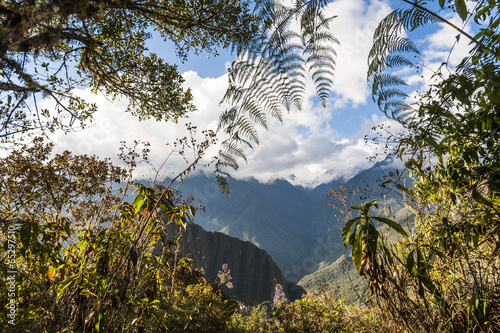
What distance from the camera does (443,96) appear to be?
1296mm

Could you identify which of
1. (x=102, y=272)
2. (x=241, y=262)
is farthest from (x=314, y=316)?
(x=241, y=262)

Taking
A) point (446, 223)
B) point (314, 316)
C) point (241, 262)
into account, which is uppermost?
point (241, 262)

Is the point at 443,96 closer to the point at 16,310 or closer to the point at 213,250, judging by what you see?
the point at 16,310

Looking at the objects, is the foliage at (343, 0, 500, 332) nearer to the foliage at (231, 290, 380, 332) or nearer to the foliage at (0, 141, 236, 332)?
the foliage at (0, 141, 236, 332)

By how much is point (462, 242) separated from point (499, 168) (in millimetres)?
528

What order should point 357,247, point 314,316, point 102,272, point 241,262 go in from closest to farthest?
1. point 357,247
2. point 102,272
3. point 314,316
4. point 241,262

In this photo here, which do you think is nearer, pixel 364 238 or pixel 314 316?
pixel 364 238

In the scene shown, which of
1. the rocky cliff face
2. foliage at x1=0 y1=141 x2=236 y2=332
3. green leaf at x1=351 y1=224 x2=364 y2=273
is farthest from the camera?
the rocky cliff face

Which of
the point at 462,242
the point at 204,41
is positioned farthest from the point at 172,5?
the point at 462,242

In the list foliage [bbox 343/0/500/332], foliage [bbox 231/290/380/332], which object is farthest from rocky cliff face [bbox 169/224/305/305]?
foliage [bbox 343/0/500/332]

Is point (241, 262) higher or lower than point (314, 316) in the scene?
higher

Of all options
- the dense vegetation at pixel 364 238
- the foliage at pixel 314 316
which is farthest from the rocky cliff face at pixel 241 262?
the dense vegetation at pixel 364 238

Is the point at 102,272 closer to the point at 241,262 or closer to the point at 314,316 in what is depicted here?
the point at 314,316

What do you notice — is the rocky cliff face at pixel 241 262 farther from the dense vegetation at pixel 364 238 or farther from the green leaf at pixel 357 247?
the green leaf at pixel 357 247
